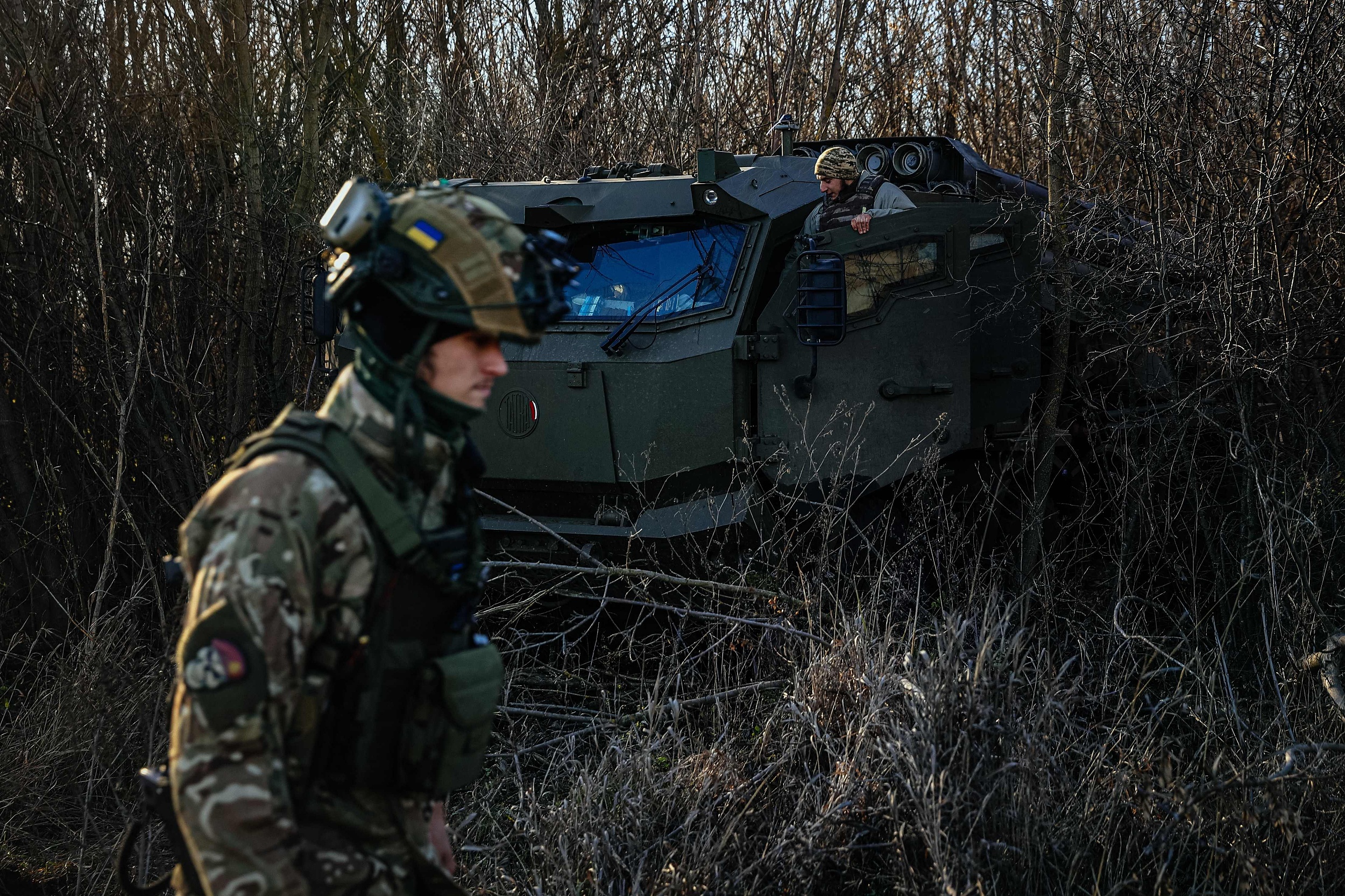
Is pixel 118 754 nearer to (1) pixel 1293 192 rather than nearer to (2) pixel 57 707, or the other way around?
(2) pixel 57 707

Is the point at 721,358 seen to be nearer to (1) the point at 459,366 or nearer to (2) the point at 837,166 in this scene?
(2) the point at 837,166

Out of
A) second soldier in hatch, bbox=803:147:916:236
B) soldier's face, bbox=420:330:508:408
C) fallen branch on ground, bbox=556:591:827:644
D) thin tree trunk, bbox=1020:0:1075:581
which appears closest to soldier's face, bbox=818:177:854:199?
second soldier in hatch, bbox=803:147:916:236

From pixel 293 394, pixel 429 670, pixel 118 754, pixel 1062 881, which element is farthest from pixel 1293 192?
pixel 293 394

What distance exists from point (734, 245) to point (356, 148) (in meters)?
5.98

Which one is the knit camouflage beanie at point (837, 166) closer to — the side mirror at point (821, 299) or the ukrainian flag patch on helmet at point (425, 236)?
the side mirror at point (821, 299)

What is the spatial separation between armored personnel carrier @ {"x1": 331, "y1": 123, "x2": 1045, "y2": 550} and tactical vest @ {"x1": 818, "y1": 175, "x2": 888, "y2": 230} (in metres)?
0.10

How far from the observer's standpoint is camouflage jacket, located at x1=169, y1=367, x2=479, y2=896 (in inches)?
67.2

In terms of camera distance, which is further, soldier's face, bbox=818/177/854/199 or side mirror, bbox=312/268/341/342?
soldier's face, bbox=818/177/854/199

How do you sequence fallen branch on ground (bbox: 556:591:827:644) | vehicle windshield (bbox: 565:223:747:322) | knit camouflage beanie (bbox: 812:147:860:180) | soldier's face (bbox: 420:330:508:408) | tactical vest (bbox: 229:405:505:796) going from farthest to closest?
knit camouflage beanie (bbox: 812:147:860:180) < vehicle windshield (bbox: 565:223:747:322) < fallen branch on ground (bbox: 556:591:827:644) < soldier's face (bbox: 420:330:508:408) < tactical vest (bbox: 229:405:505:796)

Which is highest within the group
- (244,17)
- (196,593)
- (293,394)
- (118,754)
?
(244,17)

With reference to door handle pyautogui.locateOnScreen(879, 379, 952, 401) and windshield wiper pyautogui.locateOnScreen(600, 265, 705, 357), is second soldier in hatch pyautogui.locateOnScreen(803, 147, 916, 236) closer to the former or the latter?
windshield wiper pyautogui.locateOnScreen(600, 265, 705, 357)

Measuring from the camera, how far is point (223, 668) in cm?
170

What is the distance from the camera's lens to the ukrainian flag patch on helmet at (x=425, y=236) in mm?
1954

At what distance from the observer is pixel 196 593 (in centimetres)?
177
